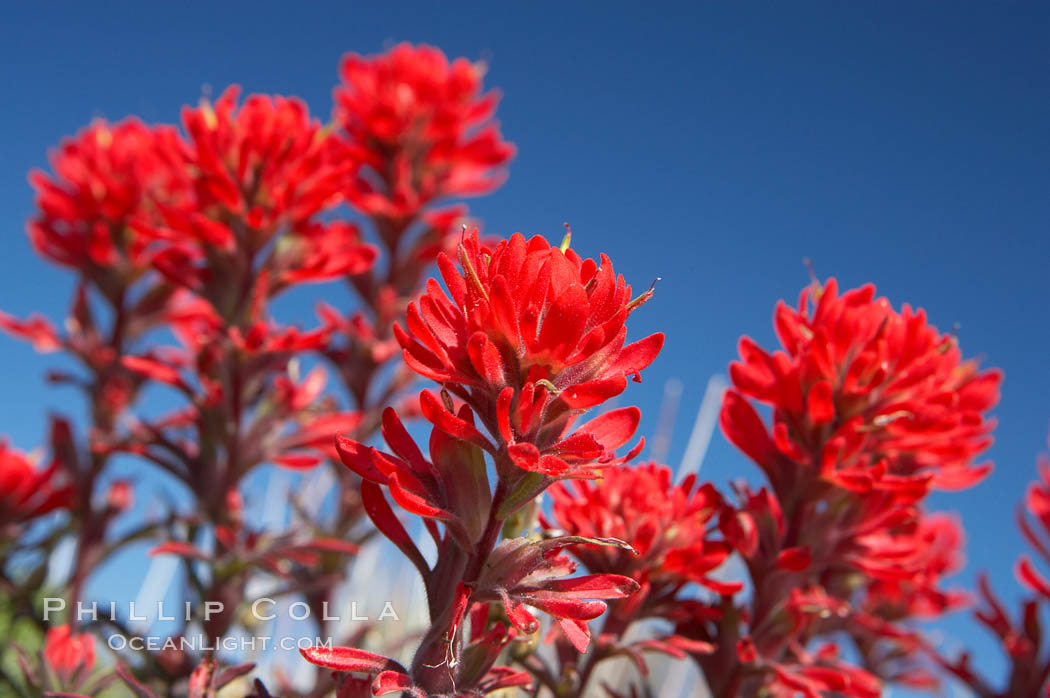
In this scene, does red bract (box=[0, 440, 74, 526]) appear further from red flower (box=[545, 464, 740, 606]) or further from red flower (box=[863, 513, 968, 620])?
red flower (box=[863, 513, 968, 620])

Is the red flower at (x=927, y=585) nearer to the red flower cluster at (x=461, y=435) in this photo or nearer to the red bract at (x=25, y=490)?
the red flower cluster at (x=461, y=435)

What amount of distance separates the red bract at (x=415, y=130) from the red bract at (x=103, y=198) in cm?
48

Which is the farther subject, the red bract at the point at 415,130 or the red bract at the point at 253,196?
the red bract at the point at 415,130

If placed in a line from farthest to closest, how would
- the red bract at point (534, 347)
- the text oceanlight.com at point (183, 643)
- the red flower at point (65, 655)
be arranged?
the text oceanlight.com at point (183, 643) → the red flower at point (65, 655) → the red bract at point (534, 347)

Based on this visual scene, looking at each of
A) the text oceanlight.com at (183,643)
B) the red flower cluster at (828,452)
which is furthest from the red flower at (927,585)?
the text oceanlight.com at (183,643)

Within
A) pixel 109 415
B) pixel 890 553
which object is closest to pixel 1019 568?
pixel 890 553

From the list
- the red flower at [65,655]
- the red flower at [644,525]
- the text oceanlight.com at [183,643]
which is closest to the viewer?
the red flower at [644,525]

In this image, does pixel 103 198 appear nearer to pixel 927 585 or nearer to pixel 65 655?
pixel 65 655

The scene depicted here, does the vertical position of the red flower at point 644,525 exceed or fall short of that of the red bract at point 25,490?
it exceeds it

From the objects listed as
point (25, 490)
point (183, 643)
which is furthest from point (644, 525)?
point (25, 490)

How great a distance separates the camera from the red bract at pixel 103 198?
2.14m

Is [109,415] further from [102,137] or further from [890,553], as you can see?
[890,553]

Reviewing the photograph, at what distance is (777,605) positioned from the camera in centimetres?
131

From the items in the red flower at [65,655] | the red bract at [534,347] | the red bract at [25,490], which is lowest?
the red flower at [65,655]
